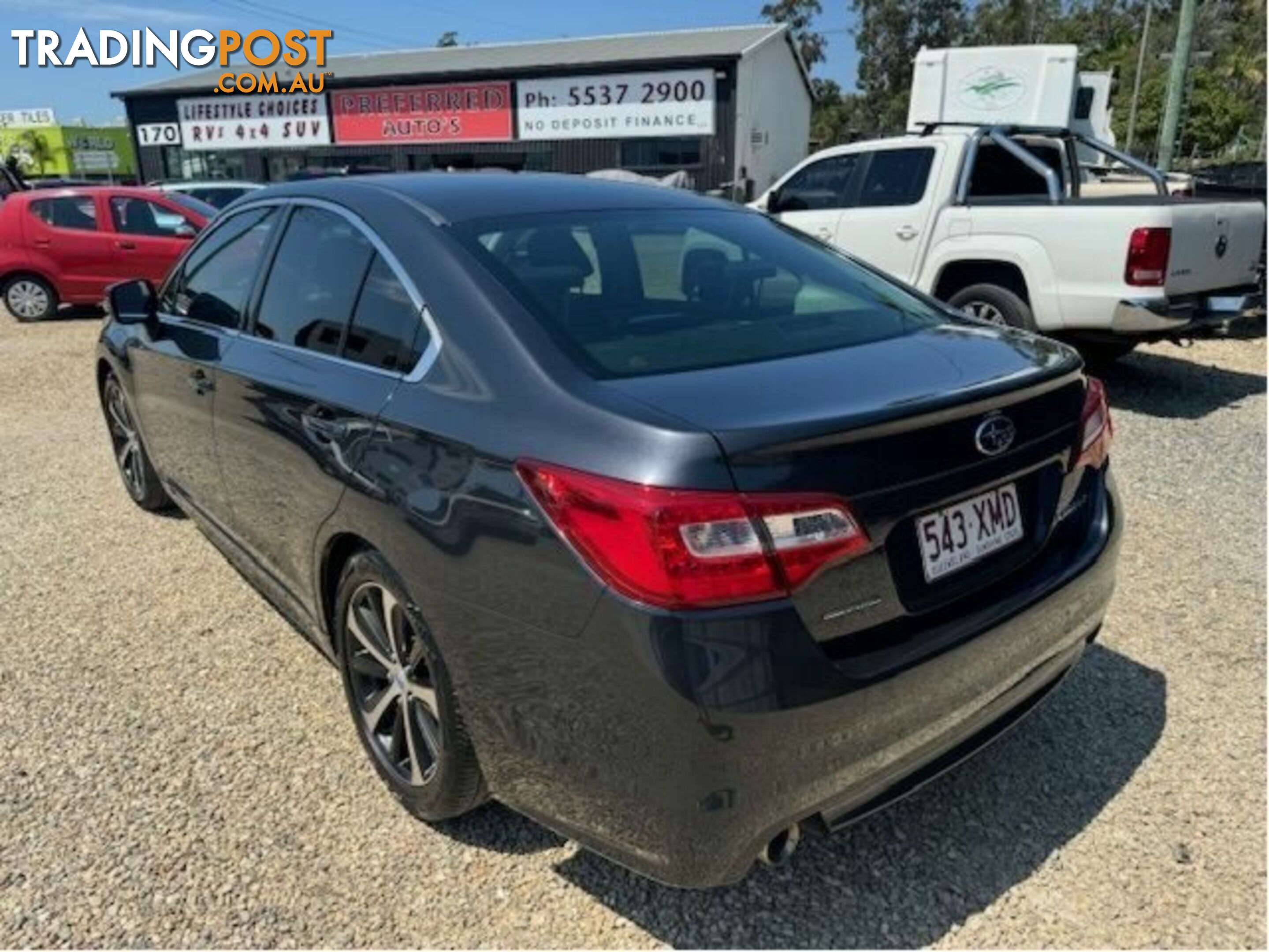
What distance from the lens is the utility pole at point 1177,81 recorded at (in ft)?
38.5

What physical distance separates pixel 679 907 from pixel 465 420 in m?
1.24

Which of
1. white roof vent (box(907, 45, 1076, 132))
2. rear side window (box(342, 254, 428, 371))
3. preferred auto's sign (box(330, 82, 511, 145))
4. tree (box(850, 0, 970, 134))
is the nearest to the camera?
rear side window (box(342, 254, 428, 371))

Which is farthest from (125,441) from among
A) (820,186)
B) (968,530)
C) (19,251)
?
(19,251)

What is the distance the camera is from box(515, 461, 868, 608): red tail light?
5.67 feet

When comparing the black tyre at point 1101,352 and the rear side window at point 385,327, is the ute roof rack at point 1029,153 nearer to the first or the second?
the black tyre at point 1101,352

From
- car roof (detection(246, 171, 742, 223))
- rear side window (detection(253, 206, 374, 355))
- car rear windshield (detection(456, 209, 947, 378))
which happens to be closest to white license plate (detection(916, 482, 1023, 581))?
car rear windshield (detection(456, 209, 947, 378))

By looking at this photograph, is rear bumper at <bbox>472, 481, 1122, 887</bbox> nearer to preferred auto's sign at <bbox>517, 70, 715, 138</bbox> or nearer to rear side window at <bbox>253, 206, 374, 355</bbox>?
rear side window at <bbox>253, 206, 374, 355</bbox>

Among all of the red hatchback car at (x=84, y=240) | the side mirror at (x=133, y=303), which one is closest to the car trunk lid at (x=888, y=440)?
the side mirror at (x=133, y=303)

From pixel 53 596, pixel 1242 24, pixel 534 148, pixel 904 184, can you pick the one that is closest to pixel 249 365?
pixel 53 596

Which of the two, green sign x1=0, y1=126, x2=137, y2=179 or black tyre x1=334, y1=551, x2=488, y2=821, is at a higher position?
green sign x1=0, y1=126, x2=137, y2=179

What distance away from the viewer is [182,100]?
35656 millimetres

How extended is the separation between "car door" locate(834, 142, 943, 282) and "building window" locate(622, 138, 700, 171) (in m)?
20.7

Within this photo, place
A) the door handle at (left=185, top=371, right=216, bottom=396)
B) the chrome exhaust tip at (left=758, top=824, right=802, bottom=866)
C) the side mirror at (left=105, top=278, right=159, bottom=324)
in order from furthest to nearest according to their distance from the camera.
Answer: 1. the side mirror at (left=105, top=278, right=159, bottom=324)
2. the door handle at (left=185, top=371, right=216, bottom=396)
3. the chrome exhaust tip at (left=758, top=824, right=802, bottom=866)

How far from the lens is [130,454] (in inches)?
196
